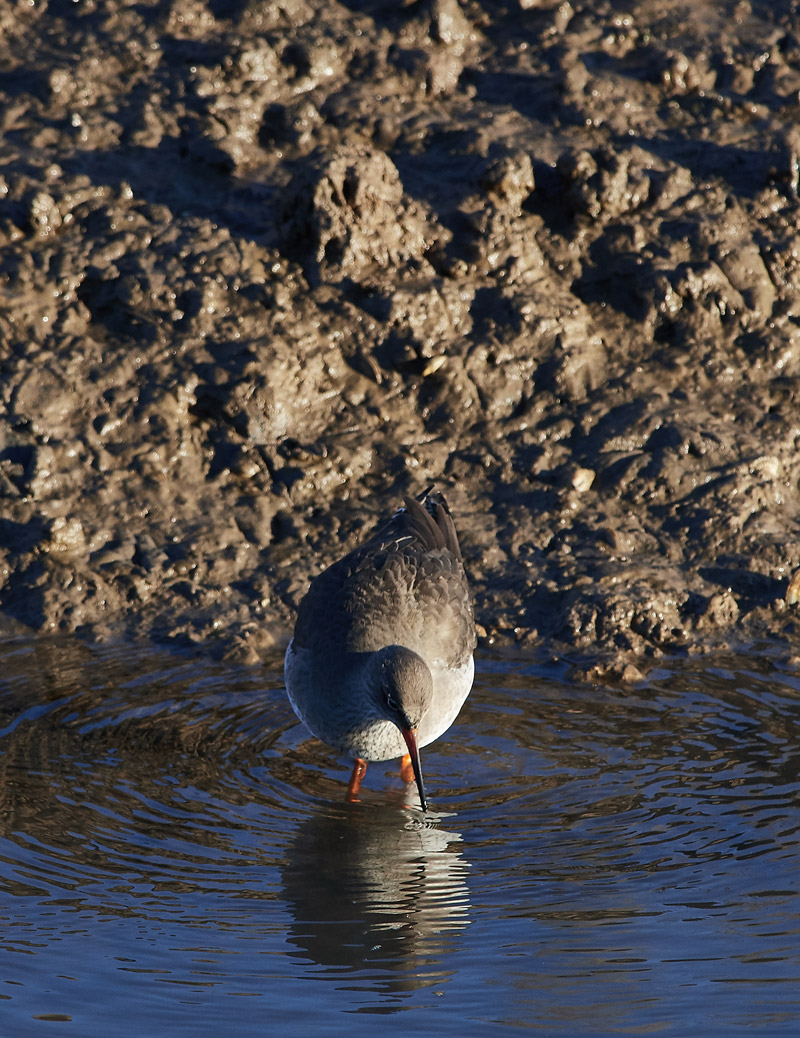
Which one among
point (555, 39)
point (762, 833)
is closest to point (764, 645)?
point (762, 833)

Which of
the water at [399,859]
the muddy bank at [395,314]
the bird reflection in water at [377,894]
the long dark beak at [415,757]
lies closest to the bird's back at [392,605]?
the long dark beak at [415,757]

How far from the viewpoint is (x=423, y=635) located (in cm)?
639

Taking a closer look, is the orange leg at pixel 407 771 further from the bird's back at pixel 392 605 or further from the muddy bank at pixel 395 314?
the muddy bank at pixel 395 314

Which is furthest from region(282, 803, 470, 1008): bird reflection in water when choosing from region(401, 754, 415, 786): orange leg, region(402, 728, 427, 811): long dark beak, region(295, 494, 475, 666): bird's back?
region(295, 494, 475, 666): bird's back

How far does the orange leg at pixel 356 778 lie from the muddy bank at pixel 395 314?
1323mm

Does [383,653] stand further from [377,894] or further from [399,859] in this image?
[377,894]

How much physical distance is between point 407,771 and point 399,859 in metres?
0.95

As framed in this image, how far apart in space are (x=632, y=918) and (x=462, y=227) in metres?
5.40

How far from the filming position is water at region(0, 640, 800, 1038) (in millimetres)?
4602

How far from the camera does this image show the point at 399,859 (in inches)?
222

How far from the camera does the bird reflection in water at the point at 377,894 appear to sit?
4.89m

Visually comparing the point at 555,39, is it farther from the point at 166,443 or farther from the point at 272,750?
the point at 272,750

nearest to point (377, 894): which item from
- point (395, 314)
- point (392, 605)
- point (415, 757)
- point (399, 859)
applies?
point (399, 859)

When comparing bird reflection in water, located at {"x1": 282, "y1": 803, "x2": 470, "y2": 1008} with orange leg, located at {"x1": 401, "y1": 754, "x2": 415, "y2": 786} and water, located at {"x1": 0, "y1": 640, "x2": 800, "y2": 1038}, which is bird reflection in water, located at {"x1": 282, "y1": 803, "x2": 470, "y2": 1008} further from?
orange leg, located at {"x1": 401, "y1": 754, "x2": 415, "y2": 786}
